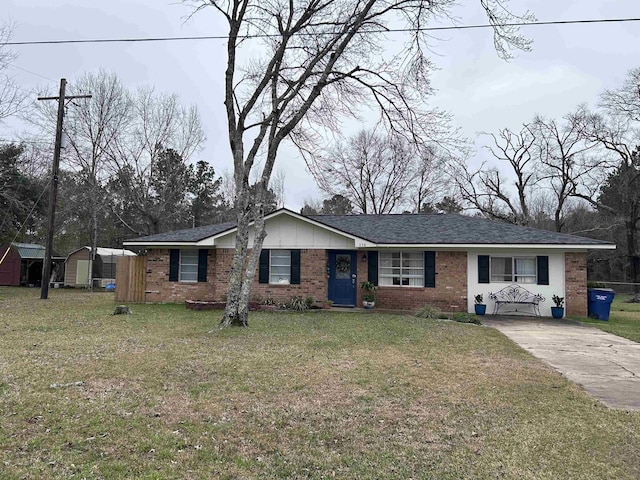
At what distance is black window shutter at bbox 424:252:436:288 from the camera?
15219 millimetres

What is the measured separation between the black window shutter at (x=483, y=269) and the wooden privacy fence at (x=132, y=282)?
477 inches

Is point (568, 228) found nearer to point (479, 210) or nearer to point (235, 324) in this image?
point (479, 210)

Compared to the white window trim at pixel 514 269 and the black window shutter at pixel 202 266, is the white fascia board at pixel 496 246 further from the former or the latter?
the black window shutter at pixel 202 266

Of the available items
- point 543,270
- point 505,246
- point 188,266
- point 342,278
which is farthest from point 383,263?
point 188,266

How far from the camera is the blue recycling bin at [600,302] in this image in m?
13.8

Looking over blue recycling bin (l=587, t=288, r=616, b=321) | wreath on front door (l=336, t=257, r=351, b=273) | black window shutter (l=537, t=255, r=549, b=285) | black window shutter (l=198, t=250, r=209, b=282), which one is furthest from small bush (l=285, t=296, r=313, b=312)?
blue recycling bin (l=587, t=288, r=616, b=321)

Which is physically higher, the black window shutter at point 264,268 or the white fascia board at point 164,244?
the white fascia board at point 164,244

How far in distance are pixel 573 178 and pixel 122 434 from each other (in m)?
33.3

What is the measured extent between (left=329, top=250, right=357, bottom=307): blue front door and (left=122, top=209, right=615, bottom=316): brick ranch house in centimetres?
4

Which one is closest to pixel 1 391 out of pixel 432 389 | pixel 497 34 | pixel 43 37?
pixel 432 389

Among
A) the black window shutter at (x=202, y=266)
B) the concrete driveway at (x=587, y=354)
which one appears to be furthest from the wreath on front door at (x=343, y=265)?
the concrete driveway at (x=587, y=354)

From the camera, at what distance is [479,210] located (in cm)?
3266

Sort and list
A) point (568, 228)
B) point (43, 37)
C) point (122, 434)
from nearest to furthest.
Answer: point (122, 434)
point (43, 37)
point (568, 228)

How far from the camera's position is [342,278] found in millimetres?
15953
